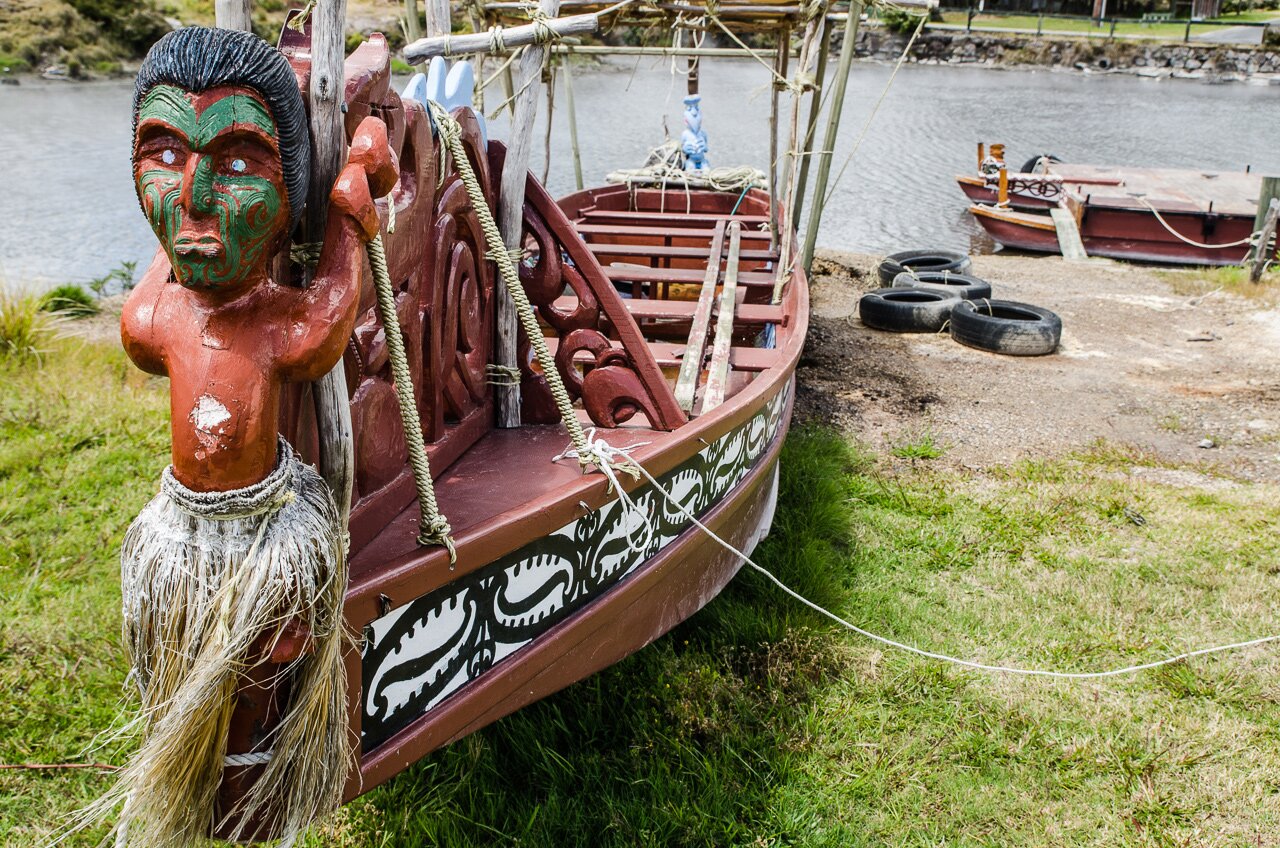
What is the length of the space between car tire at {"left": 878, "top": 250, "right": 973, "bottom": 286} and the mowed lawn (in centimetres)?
508

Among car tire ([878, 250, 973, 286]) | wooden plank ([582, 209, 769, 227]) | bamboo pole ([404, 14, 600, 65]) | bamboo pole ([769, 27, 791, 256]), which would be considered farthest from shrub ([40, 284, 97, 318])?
car tire ([878, 250, 973, 286])

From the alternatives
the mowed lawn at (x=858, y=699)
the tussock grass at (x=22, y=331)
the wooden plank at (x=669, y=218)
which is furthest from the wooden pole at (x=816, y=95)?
the tussock grass at (x=22, y=331)

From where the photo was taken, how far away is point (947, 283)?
874cm

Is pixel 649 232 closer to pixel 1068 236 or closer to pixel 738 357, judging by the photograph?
pixel 738 357

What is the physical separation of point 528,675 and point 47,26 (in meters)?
33.3

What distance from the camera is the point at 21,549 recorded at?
3.80m

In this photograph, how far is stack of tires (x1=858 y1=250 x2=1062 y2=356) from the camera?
7.21m

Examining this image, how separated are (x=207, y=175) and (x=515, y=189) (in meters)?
1.28

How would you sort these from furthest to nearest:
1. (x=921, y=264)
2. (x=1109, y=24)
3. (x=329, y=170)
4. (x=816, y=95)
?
(x=1109, y=24) < (x=921, y=264) < (x=816, y=95) < (x=329, y=170)

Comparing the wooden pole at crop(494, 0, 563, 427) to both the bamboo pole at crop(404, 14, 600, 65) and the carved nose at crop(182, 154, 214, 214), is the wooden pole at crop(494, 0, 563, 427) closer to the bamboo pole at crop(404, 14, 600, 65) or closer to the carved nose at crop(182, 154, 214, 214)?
the bamboo pole at crop(404, 14, 600, 65)

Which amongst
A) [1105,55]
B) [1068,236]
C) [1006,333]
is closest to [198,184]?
[1006,333]

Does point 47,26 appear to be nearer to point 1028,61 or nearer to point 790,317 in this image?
point 790,317

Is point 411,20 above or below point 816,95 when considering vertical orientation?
above

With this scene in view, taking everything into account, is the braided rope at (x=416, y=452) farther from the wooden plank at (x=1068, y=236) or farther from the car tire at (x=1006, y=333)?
the wooden plank at (x=1068, y=236)
